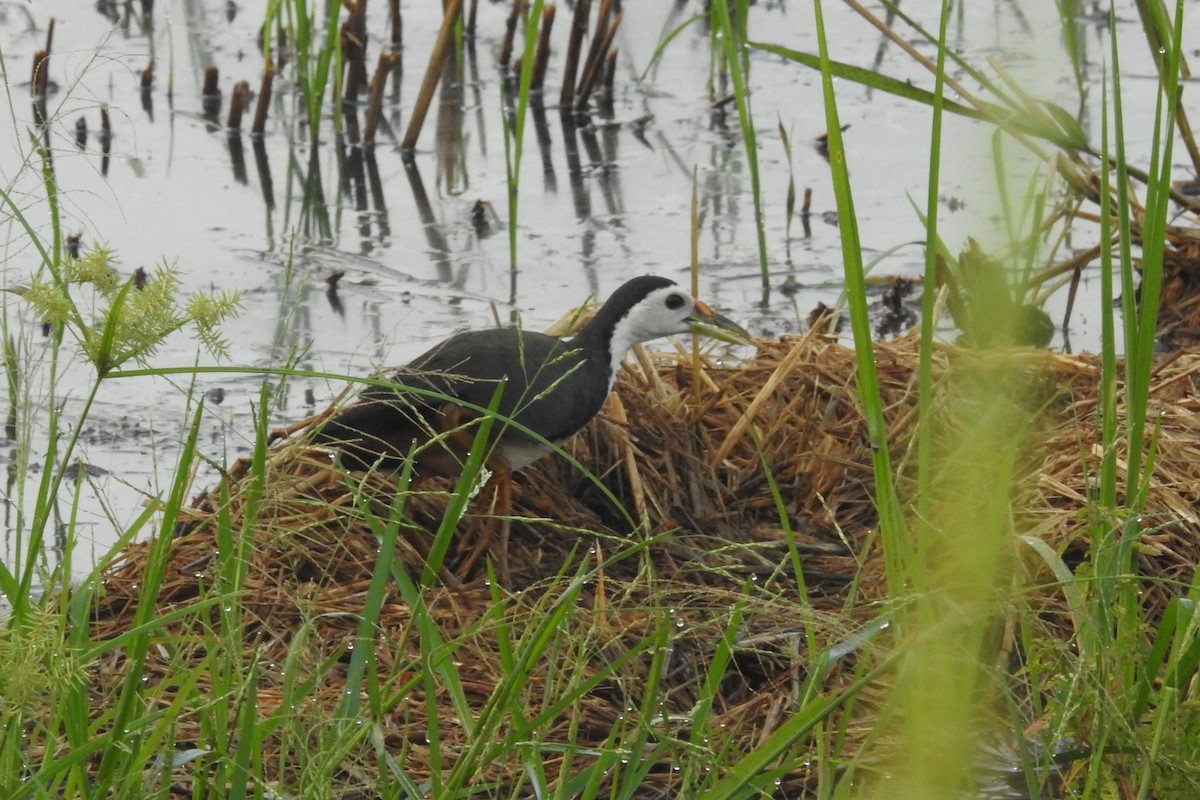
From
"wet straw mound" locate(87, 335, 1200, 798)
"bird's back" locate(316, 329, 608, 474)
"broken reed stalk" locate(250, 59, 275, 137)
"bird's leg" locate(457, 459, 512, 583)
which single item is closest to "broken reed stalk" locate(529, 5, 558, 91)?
"broken reed stalk" locate(250, 59, 275, 137)

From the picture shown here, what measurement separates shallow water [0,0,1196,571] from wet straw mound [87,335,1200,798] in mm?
523

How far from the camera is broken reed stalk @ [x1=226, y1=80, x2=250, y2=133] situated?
6.04 meters

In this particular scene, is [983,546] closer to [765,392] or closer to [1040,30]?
[1040,30]

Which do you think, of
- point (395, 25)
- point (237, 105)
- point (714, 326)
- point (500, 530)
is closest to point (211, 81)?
point (237, 105)

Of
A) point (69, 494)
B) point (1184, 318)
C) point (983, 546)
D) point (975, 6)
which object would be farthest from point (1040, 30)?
point (975, 6)

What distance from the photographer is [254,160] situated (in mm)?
5949

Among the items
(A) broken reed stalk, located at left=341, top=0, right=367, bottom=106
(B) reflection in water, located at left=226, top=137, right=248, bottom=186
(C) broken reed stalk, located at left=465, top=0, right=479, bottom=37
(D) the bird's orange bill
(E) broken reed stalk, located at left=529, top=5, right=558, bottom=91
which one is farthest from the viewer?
(C) broken reed stalk, located at left=465, top=0, right=479, bottom=37

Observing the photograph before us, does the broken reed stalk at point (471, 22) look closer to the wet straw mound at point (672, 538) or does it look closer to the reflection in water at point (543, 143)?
the reflection in water at point (543, 143)

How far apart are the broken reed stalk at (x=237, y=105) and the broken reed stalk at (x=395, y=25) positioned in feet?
3.39

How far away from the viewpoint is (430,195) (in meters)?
5.71

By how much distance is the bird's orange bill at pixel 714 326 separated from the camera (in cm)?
379

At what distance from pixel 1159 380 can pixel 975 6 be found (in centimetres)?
372

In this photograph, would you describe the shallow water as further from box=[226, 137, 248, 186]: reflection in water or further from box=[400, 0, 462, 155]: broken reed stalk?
box=[400, 0, 462, 155]: broken reed stalk

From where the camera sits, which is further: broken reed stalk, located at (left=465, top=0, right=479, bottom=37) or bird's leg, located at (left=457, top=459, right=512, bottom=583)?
broken reed stalk, located at (left=465, top=0, right=479, bottom=37)
